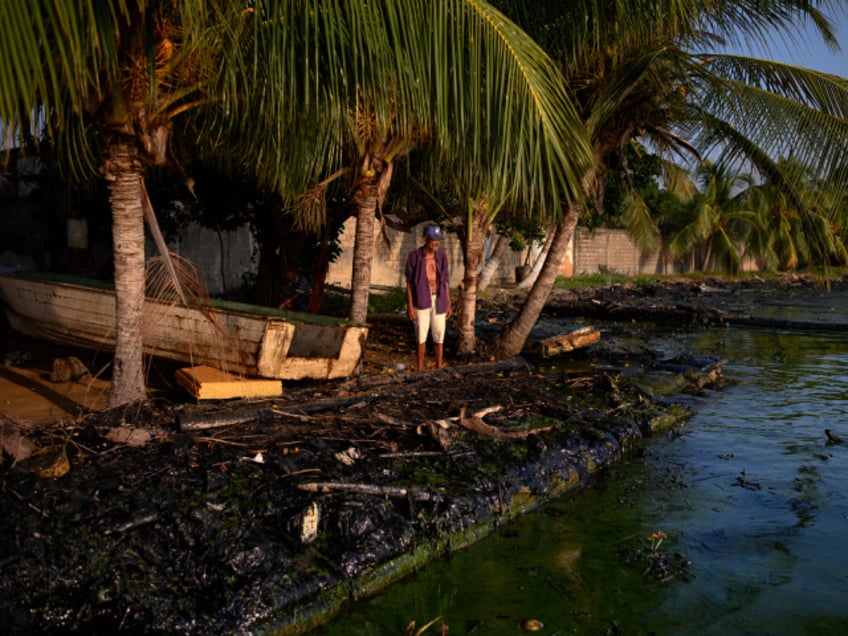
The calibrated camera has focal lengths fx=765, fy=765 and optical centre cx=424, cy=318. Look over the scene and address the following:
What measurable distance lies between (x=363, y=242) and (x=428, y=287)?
0.89 metres

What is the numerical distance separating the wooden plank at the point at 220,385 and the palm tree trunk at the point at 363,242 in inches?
68.3

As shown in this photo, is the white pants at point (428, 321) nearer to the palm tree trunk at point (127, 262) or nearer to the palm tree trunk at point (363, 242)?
the palm tree trunk at point (363, 242)

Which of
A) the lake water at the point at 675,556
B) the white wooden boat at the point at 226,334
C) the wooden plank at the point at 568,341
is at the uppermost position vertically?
the white wooden boat at the point at 226,334

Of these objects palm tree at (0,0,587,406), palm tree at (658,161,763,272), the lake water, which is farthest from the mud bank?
palm tree at (658,161,763,272)

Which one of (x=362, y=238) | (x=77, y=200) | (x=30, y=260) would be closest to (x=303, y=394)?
(x=362, y=238)

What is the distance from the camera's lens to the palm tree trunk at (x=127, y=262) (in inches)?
225

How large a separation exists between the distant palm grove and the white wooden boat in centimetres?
86

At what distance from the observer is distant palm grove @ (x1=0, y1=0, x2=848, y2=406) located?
5.08m

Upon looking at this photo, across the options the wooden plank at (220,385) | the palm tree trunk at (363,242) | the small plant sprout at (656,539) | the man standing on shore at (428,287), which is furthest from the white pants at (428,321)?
the small plant sprout at (656,539)

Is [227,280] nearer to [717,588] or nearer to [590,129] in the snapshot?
[590,129]

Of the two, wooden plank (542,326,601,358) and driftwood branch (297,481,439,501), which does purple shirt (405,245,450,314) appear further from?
driftwood branch (297,481,439,501)

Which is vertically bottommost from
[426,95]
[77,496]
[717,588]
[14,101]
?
[717,588]

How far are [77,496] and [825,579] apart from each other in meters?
4.37

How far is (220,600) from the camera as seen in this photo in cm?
386
